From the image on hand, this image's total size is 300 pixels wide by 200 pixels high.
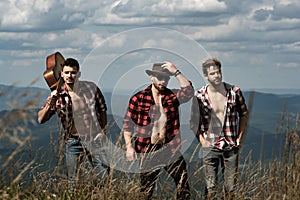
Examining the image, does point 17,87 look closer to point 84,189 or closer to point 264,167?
point 84,189

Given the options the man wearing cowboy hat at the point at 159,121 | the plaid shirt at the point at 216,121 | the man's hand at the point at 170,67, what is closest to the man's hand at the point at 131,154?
the man wearing cowboy hat at the point at 159,121

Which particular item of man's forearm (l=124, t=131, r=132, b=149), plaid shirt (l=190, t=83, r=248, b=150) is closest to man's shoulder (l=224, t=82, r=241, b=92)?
plaid shirt (l=190, t=83, r=248, b=150)

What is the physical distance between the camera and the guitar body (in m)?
5.83

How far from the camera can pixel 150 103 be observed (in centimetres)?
562

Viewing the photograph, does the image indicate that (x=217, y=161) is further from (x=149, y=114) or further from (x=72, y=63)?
(x=72, y=63)

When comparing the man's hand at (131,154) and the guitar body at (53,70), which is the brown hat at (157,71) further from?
the guitar body at (53,70)

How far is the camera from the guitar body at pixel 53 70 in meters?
5.83

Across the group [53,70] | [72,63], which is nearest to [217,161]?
[72,63]

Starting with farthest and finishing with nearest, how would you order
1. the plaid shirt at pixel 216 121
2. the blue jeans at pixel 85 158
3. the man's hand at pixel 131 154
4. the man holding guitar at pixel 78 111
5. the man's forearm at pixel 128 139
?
the plaid shirt at pixel 216 121, the man's forearm at pixel 128 139, the man holding guitar at pixel 78 111, the man's hand at pixel 131 154, the blue jeans at pixel 85 158

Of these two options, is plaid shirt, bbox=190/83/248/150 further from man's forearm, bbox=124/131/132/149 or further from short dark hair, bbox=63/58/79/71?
short dark hair, bbox=63/58/79/71

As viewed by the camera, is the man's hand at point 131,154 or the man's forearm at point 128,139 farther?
the man's forearm at point 128,139

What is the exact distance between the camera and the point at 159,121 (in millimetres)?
5613

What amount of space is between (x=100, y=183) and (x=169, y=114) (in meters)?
1.29

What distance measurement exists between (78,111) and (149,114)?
2.59 ft
